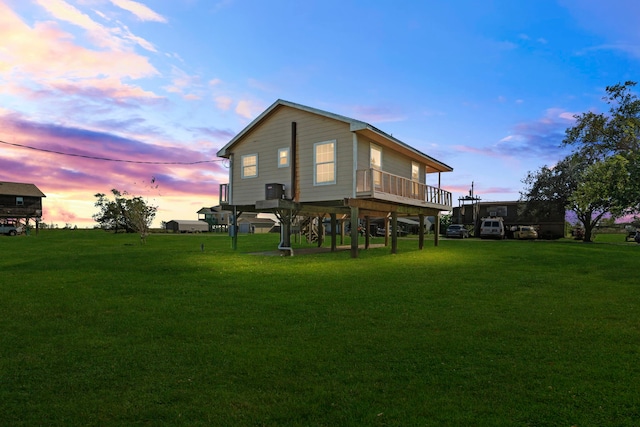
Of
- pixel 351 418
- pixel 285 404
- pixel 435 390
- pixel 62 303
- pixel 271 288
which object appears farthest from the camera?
pixel 271 288

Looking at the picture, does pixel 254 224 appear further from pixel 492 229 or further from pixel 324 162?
pixel 324 162

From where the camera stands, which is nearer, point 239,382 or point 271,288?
point 239,382

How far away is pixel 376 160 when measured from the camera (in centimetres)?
2306

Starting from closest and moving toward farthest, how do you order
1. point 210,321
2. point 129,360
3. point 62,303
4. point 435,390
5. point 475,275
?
point 435,390 → point 129,360 → point 210,321 → point 62,303 → point 475,275

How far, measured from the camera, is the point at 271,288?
453 inches

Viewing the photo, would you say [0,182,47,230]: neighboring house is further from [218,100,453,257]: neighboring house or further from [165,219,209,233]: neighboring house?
[218,100,453,257]: neighboring house

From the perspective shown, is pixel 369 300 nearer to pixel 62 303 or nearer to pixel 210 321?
pixel 210 321

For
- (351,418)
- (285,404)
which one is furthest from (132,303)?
(351,418)

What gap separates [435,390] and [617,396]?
2.01 m

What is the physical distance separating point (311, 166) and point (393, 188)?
16.8 feet

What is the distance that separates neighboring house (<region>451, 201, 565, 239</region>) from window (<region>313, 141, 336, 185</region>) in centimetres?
3544

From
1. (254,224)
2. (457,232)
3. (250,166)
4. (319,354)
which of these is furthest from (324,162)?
(254,224)

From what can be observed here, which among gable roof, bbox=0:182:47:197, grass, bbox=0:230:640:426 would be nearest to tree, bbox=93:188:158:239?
gable roof, bbox=0:182:47:197

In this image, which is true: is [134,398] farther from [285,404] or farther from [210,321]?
[210,321]
